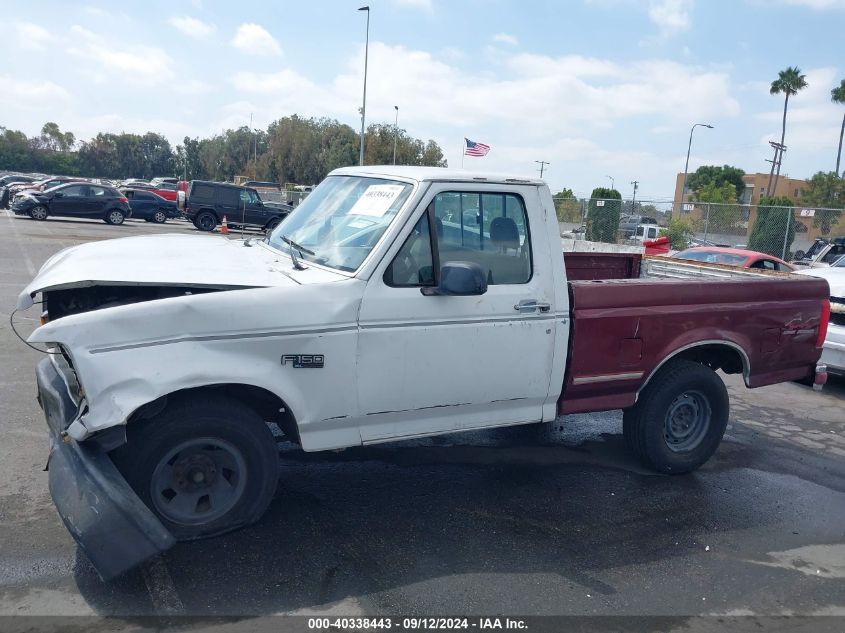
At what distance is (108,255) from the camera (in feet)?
15.0

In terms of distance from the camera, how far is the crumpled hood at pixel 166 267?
3934 millimetres

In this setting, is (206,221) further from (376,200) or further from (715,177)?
(715,177)

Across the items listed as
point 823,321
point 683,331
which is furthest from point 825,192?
point 683,331

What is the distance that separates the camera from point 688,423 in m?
5.66

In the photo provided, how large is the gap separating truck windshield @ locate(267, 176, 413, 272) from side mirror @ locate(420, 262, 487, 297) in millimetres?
465

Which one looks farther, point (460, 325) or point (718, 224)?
point (718, 224)

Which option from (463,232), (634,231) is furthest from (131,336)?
(634,231)

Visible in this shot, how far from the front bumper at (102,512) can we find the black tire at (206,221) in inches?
1013

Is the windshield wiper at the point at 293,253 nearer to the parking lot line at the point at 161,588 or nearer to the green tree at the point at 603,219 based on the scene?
the parking lot line at the point at 161,588

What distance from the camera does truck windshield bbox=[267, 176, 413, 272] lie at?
14.2 feet

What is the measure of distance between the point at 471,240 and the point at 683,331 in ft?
5.82

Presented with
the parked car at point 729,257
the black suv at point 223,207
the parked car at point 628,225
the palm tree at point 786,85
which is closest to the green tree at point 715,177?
the palm tree at point 786,85

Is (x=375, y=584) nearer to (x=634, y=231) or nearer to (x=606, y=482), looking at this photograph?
(x=606, y=482)

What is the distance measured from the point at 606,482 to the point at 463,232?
2203mm
